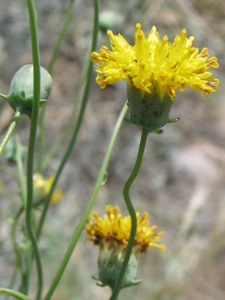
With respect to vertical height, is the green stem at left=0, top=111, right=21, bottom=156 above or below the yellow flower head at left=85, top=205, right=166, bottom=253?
below

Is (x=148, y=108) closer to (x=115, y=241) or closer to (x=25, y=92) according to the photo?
(x=25, y=92)

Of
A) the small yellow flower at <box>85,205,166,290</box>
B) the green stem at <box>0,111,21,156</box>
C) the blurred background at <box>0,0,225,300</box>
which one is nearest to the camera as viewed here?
the green stem at <box>0,111,21,156</box>

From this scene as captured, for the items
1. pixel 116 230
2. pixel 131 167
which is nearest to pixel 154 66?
pixel 116 230

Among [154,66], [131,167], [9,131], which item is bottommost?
[9,131]

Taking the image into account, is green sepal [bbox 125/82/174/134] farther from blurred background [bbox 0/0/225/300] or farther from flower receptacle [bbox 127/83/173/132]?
blurred background [bbox 0/0/225/300]

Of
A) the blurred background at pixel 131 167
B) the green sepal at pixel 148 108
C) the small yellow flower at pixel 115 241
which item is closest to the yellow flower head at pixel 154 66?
the green sepal at pixel 148 108

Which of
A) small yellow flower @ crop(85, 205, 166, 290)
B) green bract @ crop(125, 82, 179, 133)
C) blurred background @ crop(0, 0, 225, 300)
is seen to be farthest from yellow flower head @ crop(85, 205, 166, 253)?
blurred background @ crop(0, 0, 225, 300)
